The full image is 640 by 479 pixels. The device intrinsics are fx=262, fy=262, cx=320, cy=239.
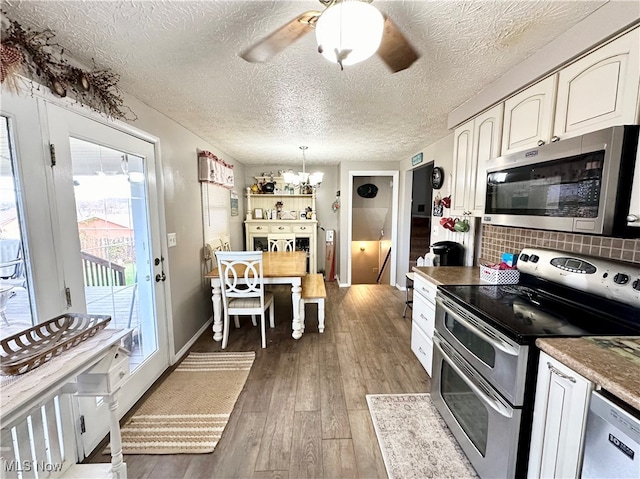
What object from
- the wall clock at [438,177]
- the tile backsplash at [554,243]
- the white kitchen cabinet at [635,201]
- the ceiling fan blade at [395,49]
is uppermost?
the ceiling fan blade at [395,49]

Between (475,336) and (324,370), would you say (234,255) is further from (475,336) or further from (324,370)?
(475,336)

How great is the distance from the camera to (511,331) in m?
1.13

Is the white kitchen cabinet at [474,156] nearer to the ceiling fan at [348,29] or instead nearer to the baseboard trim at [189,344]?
the ceiling fan at [348,29]

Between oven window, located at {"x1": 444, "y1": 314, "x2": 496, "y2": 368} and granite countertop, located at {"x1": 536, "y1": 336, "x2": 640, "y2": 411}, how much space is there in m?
0.24

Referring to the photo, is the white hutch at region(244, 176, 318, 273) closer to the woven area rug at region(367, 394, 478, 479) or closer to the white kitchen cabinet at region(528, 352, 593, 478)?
the woven area rug at region(367, 394, 478, 479)

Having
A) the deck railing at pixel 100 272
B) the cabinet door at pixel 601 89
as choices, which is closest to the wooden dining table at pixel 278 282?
the deck railing at pixel 100 272

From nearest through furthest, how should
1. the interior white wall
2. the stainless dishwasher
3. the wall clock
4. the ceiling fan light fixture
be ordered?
the stainless dishwasher < the ceiling fan light fixture < the interior white wall < the wall clock

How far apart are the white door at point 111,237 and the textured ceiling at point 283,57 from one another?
1.38ft

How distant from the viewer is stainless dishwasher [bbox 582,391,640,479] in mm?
742

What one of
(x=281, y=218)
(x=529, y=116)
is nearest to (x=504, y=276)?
(x=529, y=116)

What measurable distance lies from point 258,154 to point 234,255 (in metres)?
2.17

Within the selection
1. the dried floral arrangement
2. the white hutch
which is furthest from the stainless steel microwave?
the white hutch

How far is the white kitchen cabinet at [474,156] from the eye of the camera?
180 cm

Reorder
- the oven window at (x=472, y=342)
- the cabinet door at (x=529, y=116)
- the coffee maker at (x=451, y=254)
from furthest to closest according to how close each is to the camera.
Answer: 1. the coffee maker at (x=451, y=254)
2. the cabinet door at (x=529, y=116)
3. the oven window at (x=472, y=342)
